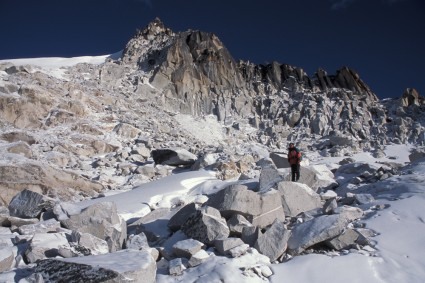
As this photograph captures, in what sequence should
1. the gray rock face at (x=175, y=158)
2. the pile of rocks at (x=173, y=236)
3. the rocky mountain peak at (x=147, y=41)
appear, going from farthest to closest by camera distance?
the rocky mountain peak at (x=147, y=41)
the gray rock face at (x=175, y=158)
the pile of rocks at (x=173, y=236)

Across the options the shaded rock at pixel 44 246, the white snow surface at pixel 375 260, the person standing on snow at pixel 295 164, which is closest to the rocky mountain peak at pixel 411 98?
the person standing on snow at pixel 295 164

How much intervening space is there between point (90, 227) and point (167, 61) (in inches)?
1560

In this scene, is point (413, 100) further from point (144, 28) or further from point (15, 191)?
point (15, 191)


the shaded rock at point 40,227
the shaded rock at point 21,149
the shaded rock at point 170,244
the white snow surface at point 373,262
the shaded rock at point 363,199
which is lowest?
the white snow surface at point 373,262

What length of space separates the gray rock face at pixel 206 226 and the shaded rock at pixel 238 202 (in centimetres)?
35

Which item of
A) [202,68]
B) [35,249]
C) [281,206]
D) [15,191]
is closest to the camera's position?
[35,249]

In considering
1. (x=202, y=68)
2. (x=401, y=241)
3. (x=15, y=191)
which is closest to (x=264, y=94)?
(x=202, y=68)

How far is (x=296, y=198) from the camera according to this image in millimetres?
8727

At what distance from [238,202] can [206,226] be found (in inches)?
40.5

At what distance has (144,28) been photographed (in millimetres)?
54031

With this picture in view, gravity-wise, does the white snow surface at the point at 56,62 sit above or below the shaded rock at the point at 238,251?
above

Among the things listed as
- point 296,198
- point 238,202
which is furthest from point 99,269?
point 296,198

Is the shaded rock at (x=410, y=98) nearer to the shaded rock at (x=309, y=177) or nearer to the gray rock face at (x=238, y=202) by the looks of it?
the shaded rock at (x=309, y=177)

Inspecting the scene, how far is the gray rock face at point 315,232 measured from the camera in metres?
6.47
